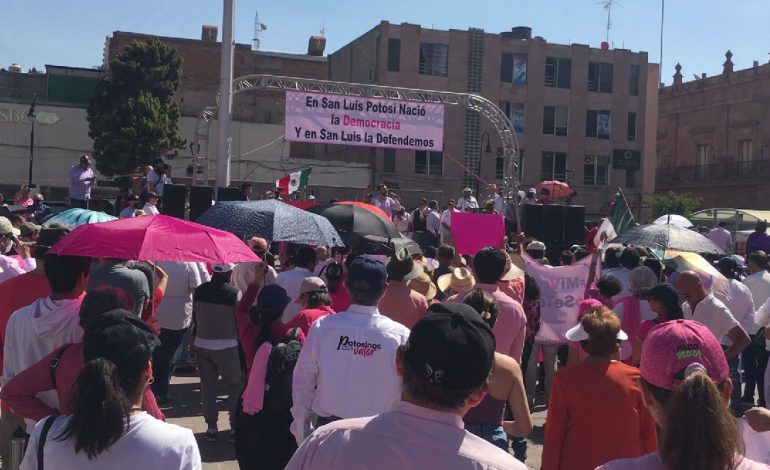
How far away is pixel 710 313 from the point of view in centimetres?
748

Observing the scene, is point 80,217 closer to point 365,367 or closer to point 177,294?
point 177,294

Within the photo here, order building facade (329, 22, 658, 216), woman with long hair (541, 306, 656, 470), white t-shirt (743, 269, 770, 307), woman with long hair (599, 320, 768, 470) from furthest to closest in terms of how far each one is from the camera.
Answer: building facade (329, 22, 658, 216)
white t-shirt (743, 269, 770, 307)
woman with long hair (541, 306, 656, 470)
woman with long hair (599, 320, 768, 470)

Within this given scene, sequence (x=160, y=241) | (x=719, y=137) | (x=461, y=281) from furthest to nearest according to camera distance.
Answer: (x=719, y=137) → (x=461, y=281) → (x=160, y=241)

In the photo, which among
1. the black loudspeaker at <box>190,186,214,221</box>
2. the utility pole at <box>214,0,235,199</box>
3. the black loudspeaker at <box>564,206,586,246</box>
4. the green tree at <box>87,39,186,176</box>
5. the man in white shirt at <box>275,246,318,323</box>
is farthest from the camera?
the green tree at <box>87,39,186,176</box>

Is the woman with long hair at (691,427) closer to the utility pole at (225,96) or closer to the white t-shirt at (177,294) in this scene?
the white t-shirt at (177,294)

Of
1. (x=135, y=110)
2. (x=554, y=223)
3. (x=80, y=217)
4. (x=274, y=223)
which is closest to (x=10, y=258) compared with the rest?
(x=80, y=217)

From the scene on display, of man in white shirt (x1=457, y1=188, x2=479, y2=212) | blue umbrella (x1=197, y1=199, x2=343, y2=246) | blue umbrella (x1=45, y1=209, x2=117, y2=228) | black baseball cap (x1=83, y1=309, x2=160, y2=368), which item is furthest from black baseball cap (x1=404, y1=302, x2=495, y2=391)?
man in white shirt (x1=457, y1=188, x2=479, y2=212)

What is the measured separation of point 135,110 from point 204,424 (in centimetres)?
3538

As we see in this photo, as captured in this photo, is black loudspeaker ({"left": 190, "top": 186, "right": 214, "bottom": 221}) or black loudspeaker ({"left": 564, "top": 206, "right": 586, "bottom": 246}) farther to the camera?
black loudspeaker ({"left": 564, "top": 206, "right": 586, "bottom": 246})

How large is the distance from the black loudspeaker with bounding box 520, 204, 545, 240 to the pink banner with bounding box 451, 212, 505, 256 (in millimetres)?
3582

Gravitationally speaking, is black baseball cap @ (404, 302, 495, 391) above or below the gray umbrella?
below

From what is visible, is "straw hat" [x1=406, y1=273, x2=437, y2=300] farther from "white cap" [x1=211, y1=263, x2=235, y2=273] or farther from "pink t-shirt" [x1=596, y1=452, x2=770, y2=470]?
"pink t-shirt" [x1=596, y1=452, x2=770, y2=470]

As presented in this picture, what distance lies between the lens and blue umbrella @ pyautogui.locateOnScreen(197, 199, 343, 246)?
30.6ft

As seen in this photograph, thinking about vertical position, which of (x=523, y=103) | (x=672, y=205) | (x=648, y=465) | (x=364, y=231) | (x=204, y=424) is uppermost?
(x=523, y=103)
